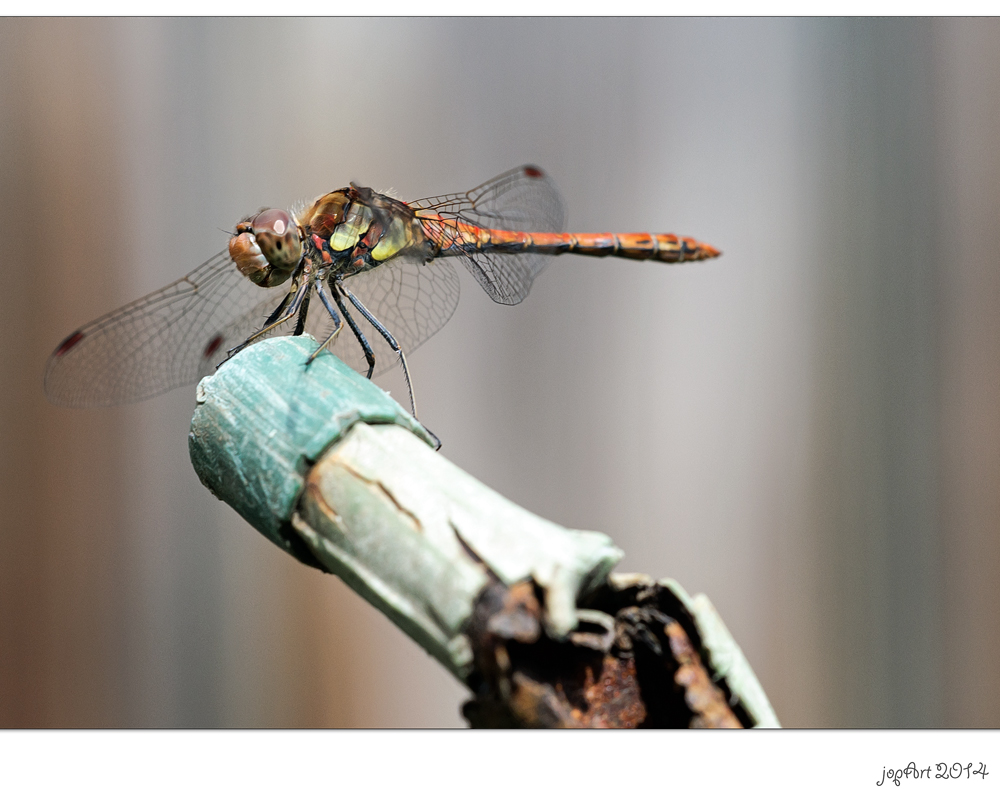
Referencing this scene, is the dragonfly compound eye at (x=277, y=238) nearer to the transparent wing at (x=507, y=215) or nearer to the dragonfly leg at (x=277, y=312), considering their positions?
the dragonfly leg at (x=277, y=312)

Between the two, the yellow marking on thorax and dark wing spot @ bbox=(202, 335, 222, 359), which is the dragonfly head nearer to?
the yellow marking on thorax

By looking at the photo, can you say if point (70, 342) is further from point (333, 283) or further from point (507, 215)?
point (507, 215)

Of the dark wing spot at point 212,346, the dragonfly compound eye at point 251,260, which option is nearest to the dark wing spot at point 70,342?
the dark wing spot at point 212,346

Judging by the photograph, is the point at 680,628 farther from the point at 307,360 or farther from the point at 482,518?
the point at 307,360

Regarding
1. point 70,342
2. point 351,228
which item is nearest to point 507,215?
point 351,228

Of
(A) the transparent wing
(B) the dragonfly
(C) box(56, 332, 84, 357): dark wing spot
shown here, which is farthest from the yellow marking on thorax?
(C) box(56, 332, 84, 357): dark wing spot
